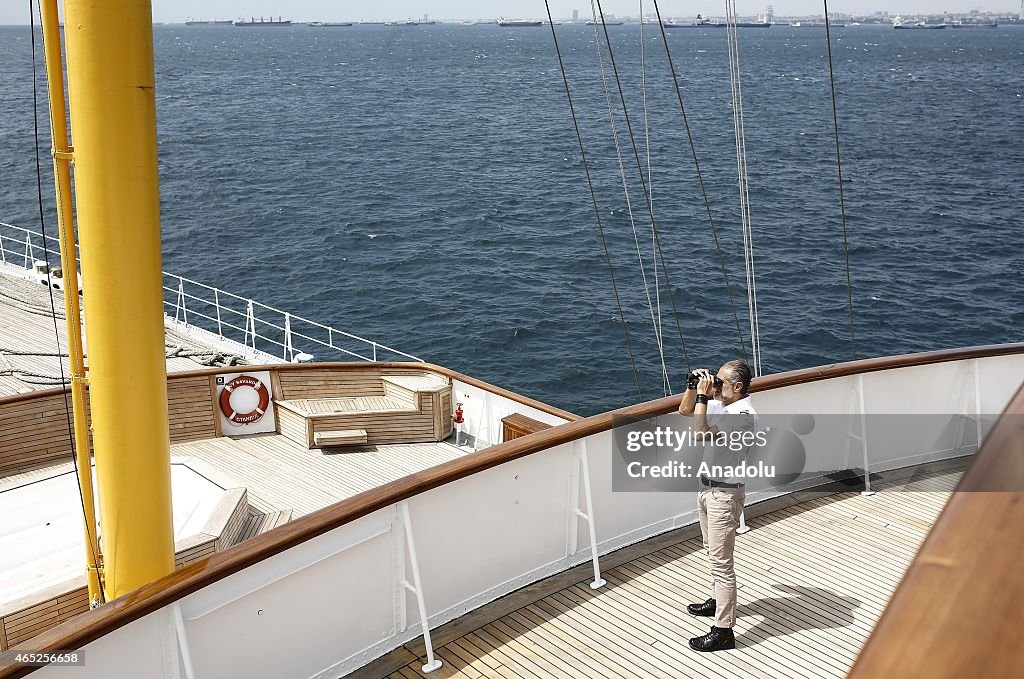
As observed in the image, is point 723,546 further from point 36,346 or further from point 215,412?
point 36,346

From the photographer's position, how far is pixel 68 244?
14.7 ft

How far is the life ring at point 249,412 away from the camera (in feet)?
33.6

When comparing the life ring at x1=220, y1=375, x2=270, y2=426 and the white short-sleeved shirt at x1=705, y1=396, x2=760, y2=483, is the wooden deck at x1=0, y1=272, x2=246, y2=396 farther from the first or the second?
the white short-sleeved shirt at x1=705, y1=396, x2=760, y2=483

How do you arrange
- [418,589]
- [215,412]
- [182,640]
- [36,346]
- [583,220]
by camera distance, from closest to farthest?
[182,640], [418,589], [215,412], [36,346], [583,220]

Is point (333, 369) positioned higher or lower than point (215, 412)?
higher

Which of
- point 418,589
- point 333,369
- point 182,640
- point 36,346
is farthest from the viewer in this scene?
point 36,346

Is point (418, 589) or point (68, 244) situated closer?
point (68, 244)

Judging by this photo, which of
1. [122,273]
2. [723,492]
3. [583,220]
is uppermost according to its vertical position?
[583,220]

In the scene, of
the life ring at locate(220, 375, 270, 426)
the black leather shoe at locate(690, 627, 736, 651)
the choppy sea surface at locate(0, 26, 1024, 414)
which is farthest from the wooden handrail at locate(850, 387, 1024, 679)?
the life ring at locate(220, 375, 270, 426)

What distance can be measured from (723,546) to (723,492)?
26cm

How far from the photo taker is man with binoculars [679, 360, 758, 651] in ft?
15.7

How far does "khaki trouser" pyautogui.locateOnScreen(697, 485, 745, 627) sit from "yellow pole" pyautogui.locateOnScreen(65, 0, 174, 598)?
2.54 metres

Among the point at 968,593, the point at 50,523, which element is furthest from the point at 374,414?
the point at 968,593

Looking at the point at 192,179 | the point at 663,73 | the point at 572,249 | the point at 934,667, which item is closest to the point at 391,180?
the point at 192,179
